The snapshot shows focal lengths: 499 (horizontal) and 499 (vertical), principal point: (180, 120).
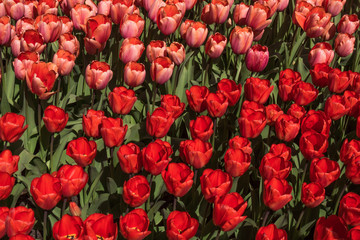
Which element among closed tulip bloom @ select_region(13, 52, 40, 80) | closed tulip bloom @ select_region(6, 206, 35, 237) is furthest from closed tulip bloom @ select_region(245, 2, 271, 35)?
closed tulip bloom @ select_region(6, 206, 35, 237)

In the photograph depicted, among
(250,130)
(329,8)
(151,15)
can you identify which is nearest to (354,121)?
(329,8)

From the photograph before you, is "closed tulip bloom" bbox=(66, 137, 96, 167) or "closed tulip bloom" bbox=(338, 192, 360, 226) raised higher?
"closed tulip bloom" bbox=(338, 192, 360, 226)

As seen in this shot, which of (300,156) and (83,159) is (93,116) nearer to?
(83,159)

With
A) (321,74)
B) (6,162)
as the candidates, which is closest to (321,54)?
(321,74)

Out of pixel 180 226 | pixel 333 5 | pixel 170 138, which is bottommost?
pixel 170 138

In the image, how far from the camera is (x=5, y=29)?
2.65 meters

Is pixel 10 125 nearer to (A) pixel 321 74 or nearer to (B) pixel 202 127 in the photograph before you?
(B) pixel 202 127

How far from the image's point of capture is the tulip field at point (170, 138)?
174 centimetres

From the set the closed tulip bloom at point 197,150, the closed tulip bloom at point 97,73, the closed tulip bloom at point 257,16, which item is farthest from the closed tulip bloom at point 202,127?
the closed tulip bloom at point 257,16

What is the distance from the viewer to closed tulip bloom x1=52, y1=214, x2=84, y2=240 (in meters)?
1.55

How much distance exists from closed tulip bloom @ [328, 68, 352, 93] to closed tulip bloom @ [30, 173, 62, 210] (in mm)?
1606

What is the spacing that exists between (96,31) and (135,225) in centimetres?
133

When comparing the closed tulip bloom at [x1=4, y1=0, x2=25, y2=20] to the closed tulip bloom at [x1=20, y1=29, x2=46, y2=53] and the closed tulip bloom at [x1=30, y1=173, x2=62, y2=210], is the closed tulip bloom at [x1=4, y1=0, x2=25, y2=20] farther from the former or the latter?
the closed tulip bloom at [x1=30, y1=173, x2=62, y2=210]

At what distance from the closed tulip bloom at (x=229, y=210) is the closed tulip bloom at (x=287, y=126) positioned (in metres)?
0.59
